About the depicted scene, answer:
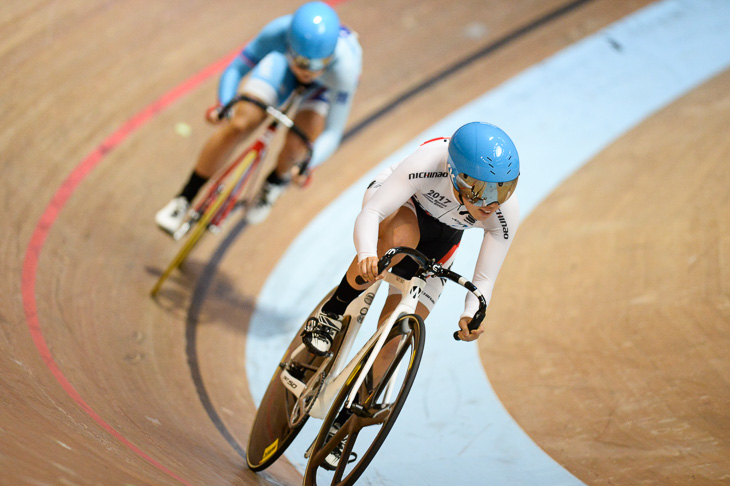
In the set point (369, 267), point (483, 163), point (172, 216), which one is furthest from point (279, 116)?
point (483, 163)

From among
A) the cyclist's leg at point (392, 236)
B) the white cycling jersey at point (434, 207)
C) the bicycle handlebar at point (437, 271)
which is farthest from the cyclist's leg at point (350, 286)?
the bicycle handlebar at point (437, 271)

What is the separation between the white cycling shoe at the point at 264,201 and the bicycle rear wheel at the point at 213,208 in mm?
246

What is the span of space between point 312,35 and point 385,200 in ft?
4.98

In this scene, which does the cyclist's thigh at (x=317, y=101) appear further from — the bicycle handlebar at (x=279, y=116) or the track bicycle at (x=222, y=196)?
the bicycle handlebar at (x=279, y=116)

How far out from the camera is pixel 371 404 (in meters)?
2.62

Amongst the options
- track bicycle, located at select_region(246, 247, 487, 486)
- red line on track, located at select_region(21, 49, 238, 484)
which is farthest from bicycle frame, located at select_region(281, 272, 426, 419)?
red line on track, located at select_region(21, 49, 238, 484)

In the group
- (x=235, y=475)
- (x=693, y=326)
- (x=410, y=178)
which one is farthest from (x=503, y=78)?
(x=235, y=475)

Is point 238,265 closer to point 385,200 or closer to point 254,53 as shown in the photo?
point 254,53

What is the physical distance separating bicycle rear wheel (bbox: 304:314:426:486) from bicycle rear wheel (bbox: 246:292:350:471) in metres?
0.23

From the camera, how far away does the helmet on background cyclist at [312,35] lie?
12.5 ft

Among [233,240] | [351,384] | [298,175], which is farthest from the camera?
[233,240]

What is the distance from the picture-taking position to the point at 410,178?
267cm

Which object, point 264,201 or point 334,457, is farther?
point 264,201

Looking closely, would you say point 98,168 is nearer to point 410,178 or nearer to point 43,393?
point 43,393
